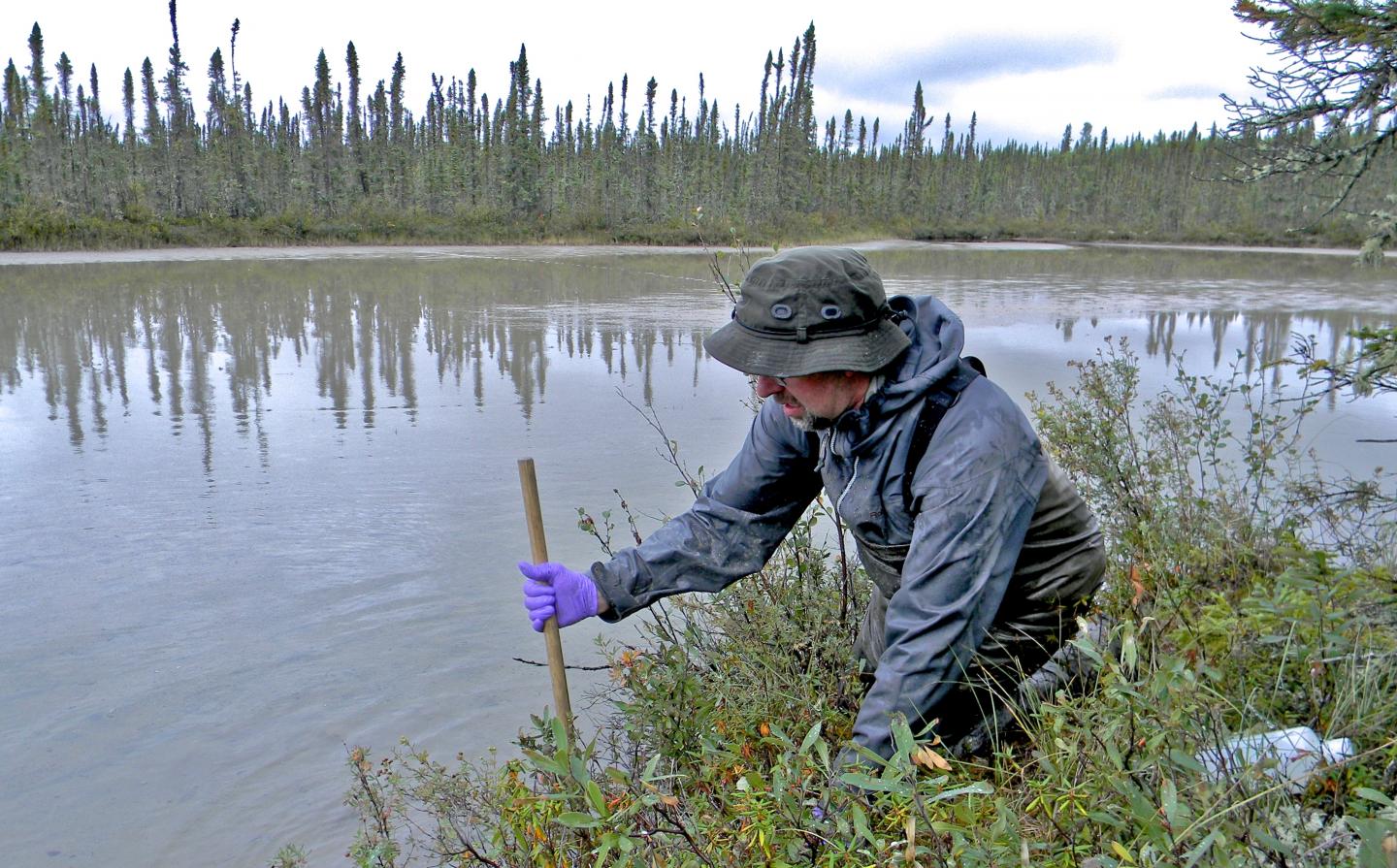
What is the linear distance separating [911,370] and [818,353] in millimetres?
277

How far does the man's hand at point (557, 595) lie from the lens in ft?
9.43

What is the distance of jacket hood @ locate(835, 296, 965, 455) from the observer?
253 centimetres

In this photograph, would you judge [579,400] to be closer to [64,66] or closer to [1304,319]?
[1304,319]

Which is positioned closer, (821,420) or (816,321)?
(816,321)

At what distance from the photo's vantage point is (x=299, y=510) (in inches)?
272

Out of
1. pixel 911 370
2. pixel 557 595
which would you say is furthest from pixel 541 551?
pixel 911 370

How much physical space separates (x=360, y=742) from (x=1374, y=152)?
487 cm

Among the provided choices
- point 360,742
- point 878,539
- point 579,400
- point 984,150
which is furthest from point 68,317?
point 984,150

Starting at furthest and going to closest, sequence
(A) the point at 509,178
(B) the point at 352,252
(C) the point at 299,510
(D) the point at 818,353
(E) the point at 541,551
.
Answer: (A) the point at 509,178 → (B) the point at 352,252 → (C) the point at 299,510 → (E) the point at 541,551 → (D) the point at 818,353

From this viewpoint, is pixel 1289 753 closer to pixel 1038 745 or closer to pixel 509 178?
pixel 1038 745

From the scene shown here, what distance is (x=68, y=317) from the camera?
52.3ft

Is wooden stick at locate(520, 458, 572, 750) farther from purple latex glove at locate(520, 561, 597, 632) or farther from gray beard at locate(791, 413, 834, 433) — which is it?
gray beard at locate(791, 413, 834, 433)

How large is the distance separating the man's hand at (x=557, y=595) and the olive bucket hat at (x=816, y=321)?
0.83 metres

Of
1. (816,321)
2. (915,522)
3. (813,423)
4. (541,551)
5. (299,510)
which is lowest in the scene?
(299,510)
